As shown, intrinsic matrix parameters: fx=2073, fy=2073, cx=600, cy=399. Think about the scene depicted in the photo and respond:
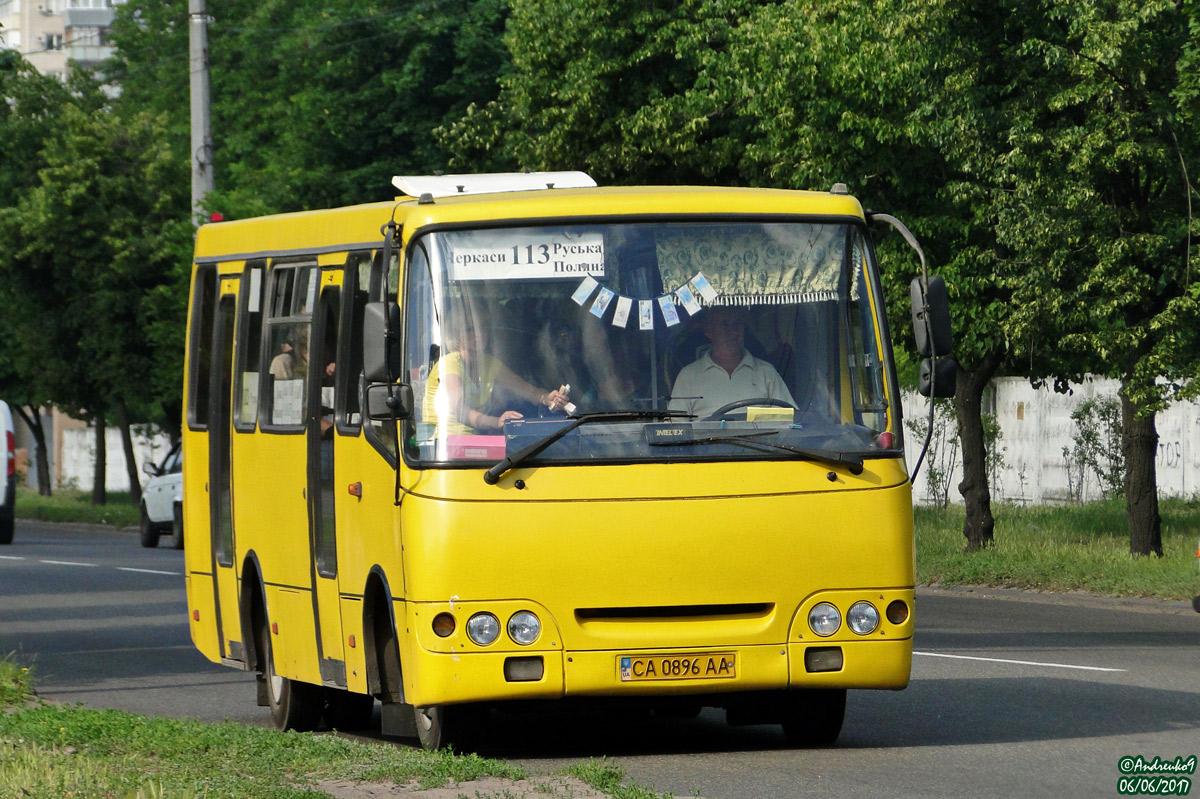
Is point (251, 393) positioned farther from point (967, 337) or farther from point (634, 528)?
point (967, 337)

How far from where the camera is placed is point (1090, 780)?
28.9 feet

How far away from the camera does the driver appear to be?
9.36 m

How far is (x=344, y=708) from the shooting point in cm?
1164

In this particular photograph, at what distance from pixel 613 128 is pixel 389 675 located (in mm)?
19705

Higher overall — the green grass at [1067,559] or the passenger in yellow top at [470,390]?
the passenger in yellow top at [470,390]

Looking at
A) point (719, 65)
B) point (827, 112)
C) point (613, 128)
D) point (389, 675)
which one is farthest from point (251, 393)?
point (613, 128)

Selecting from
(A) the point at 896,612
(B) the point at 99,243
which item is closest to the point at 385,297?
(A) the point at 896,612

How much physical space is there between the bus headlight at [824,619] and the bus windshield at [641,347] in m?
0.69

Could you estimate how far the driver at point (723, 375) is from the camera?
9359 millimetres

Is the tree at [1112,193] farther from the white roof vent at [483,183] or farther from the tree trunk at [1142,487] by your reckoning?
the white roof vent at [483,183]

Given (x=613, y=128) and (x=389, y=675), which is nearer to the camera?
(x=389, y=675)

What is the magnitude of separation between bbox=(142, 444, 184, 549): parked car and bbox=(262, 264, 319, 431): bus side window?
807 inches

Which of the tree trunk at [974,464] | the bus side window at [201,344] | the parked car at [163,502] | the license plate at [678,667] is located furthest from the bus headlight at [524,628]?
the parked car at [163,502]
